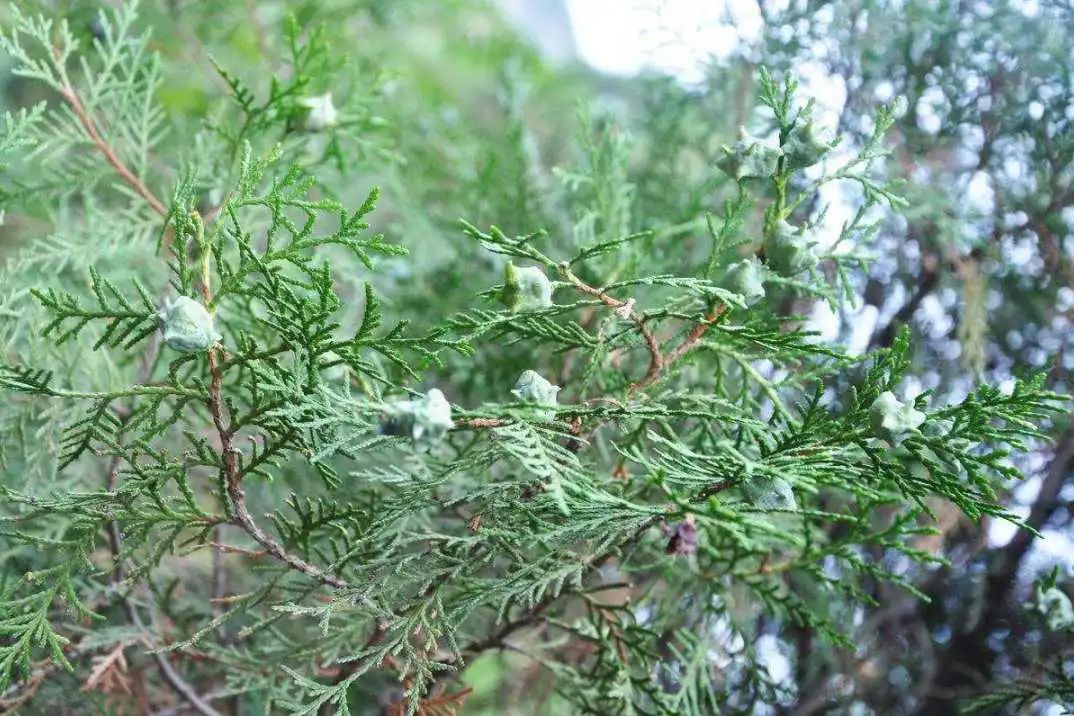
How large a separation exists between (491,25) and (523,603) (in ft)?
3.73

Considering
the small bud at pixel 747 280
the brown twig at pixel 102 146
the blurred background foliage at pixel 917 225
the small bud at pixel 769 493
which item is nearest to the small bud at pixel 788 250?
the small bud at pixel 747 280

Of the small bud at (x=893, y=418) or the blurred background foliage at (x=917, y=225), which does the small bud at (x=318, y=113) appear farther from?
the small bud at (x=893, y=418)

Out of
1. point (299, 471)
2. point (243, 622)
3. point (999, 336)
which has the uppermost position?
point (999, 336)

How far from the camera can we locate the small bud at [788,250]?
0.53 meters

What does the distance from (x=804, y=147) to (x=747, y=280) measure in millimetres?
78

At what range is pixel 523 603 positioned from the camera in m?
0.54

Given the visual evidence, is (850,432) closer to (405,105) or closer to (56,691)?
(56,691)

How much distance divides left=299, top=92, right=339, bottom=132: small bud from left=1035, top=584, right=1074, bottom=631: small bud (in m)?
0.58

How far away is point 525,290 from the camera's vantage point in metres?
0.50

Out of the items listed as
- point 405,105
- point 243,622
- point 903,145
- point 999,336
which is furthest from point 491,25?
point 243,622

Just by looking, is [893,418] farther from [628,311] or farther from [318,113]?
[318,113]

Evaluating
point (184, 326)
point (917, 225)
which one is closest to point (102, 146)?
point (184, 326)

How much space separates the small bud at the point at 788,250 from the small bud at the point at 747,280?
0.05 ft

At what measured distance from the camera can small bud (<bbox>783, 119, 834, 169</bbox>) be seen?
0.51 metres
